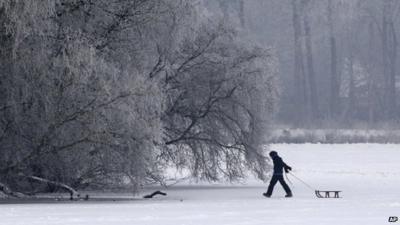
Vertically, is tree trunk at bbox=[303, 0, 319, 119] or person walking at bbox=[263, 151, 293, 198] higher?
tree trunk at bbox=[303, 0, 319, 119]

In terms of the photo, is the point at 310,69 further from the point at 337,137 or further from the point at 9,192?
the point at 9,192

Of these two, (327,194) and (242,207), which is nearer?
(242,207)

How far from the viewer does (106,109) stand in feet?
89.3

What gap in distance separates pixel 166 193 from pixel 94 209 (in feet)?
26.8

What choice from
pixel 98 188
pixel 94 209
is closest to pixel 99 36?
pixel 98 188

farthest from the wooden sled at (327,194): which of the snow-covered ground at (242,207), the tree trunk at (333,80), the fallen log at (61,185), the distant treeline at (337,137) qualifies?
the tree trunk at (333,80)

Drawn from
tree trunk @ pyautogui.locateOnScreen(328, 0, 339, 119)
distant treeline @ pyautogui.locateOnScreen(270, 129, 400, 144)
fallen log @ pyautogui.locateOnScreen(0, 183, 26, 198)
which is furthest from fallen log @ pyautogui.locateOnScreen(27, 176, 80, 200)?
tree trunk @ pyautogui.locateOnScreen(328, 0, 339, 119)

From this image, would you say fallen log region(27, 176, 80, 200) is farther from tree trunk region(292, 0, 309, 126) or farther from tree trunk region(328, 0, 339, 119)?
tree trunk region(292, 0, 309, 126)

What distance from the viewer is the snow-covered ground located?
21.1 metres

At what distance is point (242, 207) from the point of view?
25.0 metres

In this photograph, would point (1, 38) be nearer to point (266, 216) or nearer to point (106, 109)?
point (106, 109)

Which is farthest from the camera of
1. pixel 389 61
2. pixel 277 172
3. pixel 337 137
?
pixel 389 61

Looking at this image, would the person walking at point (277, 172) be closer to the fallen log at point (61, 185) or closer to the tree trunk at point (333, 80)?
the fallen log at point (61, 185)

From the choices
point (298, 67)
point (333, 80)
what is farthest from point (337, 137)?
point (298, 67)
